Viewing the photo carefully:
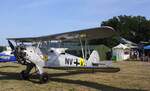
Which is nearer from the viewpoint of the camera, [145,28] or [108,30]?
[108,30]

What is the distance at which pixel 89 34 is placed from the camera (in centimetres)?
1619

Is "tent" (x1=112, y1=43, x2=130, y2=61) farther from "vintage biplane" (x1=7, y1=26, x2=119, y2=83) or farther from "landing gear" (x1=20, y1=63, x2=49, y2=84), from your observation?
"landing gear" (x1=20, y1=63, x2=49, y2=84)

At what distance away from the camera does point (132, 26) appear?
295 feet

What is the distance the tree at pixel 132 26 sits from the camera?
85.5 m

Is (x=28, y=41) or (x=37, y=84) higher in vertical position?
(x=28, y=41)

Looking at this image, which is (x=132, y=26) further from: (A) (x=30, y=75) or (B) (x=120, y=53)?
(A) (x=30, y=75)

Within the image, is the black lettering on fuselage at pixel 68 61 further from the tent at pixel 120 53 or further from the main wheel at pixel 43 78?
the tent at pixel 120 53

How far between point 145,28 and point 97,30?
74503mm

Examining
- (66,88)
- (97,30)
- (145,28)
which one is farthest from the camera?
(145,28)

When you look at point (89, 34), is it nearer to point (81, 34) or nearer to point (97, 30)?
point (81, 34)

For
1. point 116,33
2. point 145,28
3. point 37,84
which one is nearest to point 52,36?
point 37,84

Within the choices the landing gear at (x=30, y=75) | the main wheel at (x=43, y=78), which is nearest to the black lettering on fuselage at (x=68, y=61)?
the landing gear at (x=30, y=75)

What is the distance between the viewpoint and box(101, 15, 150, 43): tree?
3366 inches

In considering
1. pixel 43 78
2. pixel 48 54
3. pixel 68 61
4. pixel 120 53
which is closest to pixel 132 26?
pixel 120 53
